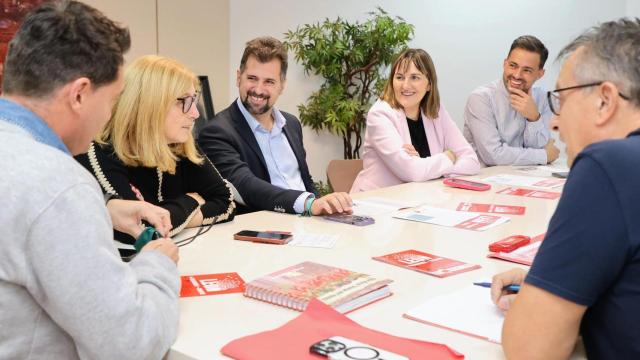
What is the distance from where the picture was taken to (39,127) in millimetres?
1182

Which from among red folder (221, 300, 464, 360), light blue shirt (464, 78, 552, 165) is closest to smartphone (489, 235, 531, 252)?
red folder (221, 300, 464, 360)

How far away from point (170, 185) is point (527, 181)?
2.15 m

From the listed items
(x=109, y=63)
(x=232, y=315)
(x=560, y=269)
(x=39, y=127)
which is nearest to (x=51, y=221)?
(x=39, y=127)

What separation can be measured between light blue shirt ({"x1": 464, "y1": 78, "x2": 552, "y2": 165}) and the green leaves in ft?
5.04

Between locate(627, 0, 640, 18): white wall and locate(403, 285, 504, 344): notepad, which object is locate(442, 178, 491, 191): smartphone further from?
locate(627, 0, 640, 18): white wall

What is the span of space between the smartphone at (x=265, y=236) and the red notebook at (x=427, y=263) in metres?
0.34

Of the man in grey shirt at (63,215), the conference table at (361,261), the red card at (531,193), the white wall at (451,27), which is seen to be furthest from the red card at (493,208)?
the white wall at (451,27)

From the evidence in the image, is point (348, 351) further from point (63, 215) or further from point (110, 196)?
point (110, 196)

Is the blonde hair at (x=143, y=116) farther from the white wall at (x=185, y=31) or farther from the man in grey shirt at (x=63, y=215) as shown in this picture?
the white wall at (x=185, y=31)

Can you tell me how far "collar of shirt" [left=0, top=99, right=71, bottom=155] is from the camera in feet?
3.82

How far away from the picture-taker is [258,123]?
324 cm

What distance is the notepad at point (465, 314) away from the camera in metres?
1.40

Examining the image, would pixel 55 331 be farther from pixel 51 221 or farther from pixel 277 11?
pixel 277 11

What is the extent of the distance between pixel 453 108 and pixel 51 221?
5397 mm
